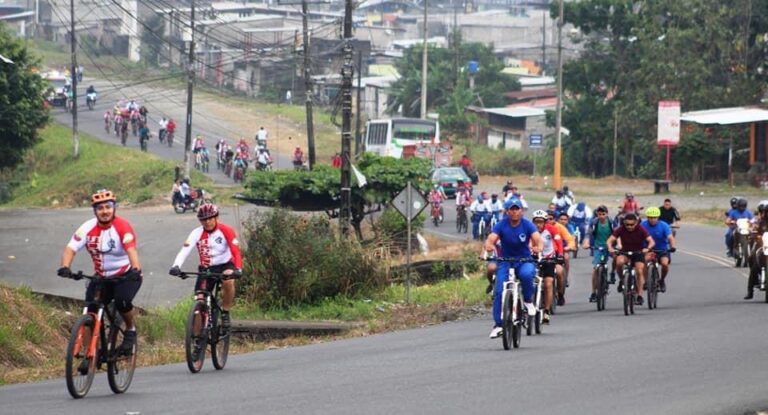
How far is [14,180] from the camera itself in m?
69.4

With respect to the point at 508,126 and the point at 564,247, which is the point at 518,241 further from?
the point at 508,126

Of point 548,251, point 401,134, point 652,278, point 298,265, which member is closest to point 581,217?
point 298,265

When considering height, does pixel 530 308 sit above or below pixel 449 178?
below

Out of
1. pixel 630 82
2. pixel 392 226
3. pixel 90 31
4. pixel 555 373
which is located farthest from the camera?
pixel 90 31

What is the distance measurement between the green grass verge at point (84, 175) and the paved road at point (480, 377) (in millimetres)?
43526

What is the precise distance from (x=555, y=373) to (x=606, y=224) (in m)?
11.0

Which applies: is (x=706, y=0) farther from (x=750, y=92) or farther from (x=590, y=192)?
(x=590, y=192)

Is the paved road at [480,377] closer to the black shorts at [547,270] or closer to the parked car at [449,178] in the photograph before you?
the black shorts at [547,270]

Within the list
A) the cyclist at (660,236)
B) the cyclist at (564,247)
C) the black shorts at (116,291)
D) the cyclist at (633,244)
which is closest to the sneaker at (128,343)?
the black shorts at (116,291)

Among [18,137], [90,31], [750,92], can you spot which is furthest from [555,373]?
[90,31]

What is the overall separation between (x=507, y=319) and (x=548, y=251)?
580cm

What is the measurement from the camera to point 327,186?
37531 mm

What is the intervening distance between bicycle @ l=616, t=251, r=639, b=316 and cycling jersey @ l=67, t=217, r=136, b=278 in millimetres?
10847

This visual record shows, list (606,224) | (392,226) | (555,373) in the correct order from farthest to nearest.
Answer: (392,226), (606,224), (555,373)
